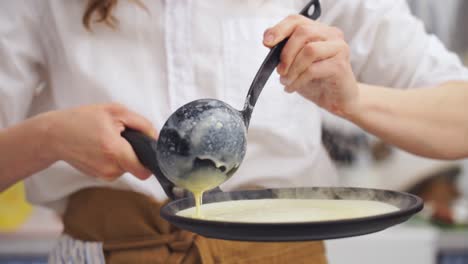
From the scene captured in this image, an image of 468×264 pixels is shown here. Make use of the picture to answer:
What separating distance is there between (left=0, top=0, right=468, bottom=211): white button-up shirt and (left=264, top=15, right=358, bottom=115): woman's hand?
0.11m

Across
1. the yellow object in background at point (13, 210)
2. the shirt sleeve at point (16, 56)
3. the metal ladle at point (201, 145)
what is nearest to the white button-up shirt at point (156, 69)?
the shirt sleeve at point (16, 56)

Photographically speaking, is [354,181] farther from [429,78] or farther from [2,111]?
[2,111]

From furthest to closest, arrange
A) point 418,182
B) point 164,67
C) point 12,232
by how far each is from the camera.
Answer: point 418,182 < point 12,232 < point 164,67

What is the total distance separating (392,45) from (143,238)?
541 millimetres

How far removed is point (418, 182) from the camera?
2.23 meters

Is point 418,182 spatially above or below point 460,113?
below

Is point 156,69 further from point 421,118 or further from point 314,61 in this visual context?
point 421,118

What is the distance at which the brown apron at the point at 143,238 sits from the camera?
1049mm

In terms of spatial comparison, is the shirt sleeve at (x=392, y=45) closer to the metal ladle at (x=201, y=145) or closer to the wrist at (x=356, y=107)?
the wrist at (x=356, y=107)

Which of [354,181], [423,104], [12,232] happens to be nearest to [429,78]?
[423,104]

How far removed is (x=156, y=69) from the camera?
3.66 ft

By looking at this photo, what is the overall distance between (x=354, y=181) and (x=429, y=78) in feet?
3.17

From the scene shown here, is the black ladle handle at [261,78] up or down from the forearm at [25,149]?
up

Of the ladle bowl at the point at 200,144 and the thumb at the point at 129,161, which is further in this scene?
the thumb at the point at 129,161
